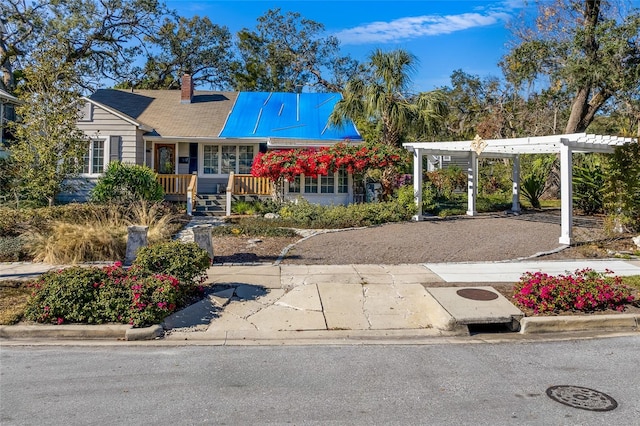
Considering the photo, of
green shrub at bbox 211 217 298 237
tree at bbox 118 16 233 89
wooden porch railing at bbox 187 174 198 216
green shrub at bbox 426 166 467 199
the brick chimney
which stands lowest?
green shrub at bbox 211 217 298 237

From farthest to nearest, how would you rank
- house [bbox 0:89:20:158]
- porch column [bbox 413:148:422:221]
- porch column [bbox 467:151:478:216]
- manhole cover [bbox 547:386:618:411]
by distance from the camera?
1. porch column [bbox 467:151:478:216]
2. house [bbox 0:89:20:158]
3. porch column [bbox 413:148:422:221]
4. manhole cover [bbox 547:386:618:411]

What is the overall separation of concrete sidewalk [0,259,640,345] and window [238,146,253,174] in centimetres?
1249

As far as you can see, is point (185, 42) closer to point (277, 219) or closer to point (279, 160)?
point (279, 160)

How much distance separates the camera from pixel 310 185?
19562 mm

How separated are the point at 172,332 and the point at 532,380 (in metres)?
4.29

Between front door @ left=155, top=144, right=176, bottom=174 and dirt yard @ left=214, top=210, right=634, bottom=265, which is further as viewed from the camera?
front door @ left=155, top=144, right=176, bottom=174

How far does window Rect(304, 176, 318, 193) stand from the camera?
63.9 ft

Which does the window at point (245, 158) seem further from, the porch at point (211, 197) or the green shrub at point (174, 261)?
the green shrub at point (174, 261)

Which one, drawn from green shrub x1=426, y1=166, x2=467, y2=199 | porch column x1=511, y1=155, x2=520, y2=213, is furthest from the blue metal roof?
porch column x1=511, y1=155, x2=520, y2=213

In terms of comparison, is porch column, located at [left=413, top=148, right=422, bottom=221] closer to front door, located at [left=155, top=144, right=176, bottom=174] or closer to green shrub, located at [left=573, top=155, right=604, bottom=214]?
green shrub, located at [left=573, top=155, right=604, bottom=214]

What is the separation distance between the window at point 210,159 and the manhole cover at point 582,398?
1849cm

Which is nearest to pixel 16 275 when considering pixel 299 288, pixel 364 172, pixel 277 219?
pixel 299 288

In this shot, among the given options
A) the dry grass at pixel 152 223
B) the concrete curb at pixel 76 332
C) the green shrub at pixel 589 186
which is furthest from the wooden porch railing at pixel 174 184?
the green shrub at pixel 589 186

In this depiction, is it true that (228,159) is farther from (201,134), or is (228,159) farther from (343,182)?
(343,182)
